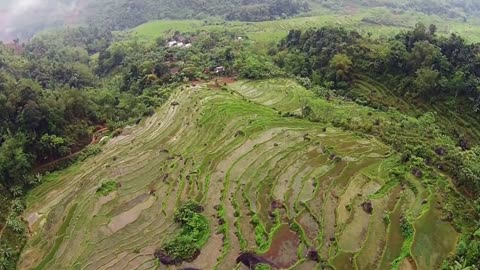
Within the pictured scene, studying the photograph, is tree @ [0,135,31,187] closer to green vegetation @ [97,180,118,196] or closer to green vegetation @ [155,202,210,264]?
green vegetation @ [97,180,118,196]

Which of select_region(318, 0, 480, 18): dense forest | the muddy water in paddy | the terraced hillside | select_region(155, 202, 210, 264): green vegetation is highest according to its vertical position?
select_region(155, 202, 210, 264): green vegetation

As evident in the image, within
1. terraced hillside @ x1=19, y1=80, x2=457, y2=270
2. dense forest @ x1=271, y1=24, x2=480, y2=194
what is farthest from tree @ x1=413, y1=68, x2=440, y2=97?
terraced hillside @ x1=19, y1=80, x2=457, y2=270

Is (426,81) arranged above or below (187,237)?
below

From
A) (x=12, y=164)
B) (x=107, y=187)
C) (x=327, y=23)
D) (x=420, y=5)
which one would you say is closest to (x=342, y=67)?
(x=107, y=187)

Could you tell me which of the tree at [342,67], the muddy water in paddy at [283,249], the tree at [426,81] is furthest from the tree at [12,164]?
the tree at [426,81]

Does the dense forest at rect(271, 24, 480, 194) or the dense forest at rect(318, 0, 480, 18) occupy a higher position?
the dense forest at rect(271, 24, 480, 194)

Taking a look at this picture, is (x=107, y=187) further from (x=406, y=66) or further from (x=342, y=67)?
(x=406, y=66)
